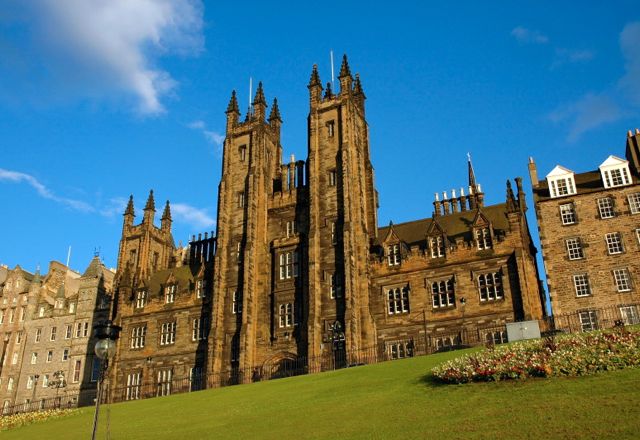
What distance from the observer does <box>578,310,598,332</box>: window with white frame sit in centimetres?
4321

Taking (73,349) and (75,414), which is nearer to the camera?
(75,414)

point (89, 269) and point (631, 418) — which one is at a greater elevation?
point (89, 269)

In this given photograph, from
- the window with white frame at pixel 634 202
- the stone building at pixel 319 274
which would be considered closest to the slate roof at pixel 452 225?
the stone building at pixel 319 274

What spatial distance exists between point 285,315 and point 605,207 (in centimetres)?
2690

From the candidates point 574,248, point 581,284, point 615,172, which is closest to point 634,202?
point 615,172

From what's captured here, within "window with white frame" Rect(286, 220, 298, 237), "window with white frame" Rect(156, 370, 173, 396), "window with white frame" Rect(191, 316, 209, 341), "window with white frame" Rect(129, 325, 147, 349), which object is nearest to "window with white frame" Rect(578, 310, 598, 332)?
"window with white frame" Rect(286, 220, 298, 237)

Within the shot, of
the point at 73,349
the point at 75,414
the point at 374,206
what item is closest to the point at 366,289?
the point at 374,206

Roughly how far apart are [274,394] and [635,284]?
27439mm

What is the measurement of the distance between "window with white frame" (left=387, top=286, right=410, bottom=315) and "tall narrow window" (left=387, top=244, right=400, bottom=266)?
226cm

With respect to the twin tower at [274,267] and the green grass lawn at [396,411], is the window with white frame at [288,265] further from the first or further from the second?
the green grass lawn at [396,411]

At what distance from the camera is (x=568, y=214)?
4747 cm

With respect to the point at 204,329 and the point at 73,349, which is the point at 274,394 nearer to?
the point at 204,329

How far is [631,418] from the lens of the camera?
17.8m

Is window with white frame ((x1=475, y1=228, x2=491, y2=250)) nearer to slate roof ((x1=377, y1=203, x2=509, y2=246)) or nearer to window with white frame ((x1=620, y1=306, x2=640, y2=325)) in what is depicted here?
slate roof ((x1=377, y1=203, x2=509, y2=246))
